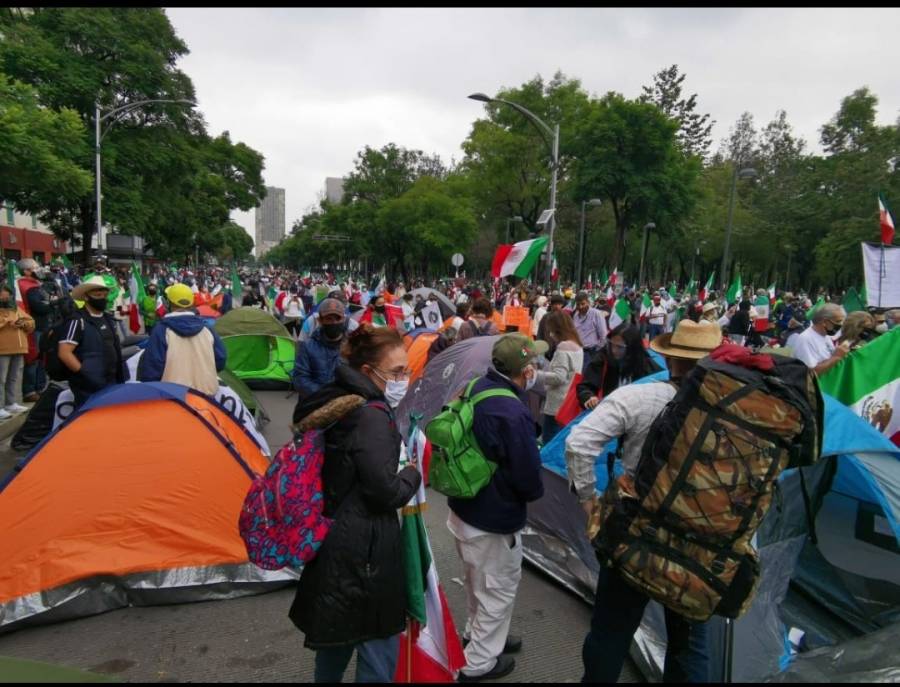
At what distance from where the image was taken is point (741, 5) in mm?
1540

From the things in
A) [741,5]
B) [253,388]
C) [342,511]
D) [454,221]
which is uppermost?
[454,221]

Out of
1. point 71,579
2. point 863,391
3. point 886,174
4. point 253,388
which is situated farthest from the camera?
point 886,174

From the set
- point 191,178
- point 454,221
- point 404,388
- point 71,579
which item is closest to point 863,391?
point 404,388

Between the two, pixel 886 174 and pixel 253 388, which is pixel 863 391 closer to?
pixel 253 388

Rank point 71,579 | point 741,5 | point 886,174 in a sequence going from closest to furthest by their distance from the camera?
point 741,5, point 71,579, point 886,174

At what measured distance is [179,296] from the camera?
4.97m

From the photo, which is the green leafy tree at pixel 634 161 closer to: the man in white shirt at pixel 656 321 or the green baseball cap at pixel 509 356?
the man in white shirt at pixel 656 321

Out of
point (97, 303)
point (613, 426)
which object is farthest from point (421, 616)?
point (97, 303)

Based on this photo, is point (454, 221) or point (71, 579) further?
point (454, 221)

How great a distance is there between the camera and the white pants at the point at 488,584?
276cm

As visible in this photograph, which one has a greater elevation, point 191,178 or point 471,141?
point 471,141

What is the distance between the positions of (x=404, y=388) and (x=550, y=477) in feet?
9.62

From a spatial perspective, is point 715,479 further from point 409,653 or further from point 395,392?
point 395,392

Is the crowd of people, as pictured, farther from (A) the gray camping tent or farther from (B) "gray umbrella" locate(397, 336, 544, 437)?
(B) "gray umbrella" locate(397, 336, 544, 437)
